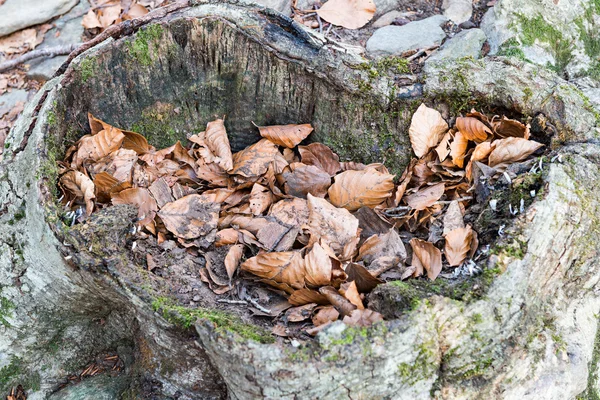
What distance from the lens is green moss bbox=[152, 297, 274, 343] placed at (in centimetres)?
189

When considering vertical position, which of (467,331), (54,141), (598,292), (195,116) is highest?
(54,141)

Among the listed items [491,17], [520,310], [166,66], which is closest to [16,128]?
[166,66]

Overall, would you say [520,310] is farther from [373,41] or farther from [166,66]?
[373,41]

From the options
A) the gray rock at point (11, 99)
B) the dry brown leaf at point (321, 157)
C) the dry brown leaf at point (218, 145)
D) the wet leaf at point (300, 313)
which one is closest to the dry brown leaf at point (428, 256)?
the wet leaf at point (300, 313)

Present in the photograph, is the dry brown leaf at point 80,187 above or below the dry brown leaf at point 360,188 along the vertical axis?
above

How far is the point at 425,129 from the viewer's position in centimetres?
275

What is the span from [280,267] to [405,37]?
2339 millimetres

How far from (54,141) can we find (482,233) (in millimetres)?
1922

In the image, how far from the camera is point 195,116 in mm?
3160

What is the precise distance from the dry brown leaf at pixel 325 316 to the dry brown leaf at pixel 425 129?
1010mm

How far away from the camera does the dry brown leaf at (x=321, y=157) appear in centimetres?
298

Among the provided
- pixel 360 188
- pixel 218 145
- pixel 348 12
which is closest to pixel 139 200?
pixel 218 145

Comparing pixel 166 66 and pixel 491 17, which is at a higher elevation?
pixel 166 66

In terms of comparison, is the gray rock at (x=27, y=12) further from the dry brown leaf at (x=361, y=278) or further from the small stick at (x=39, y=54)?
the dry brown leaf at (x=361, y=278)
